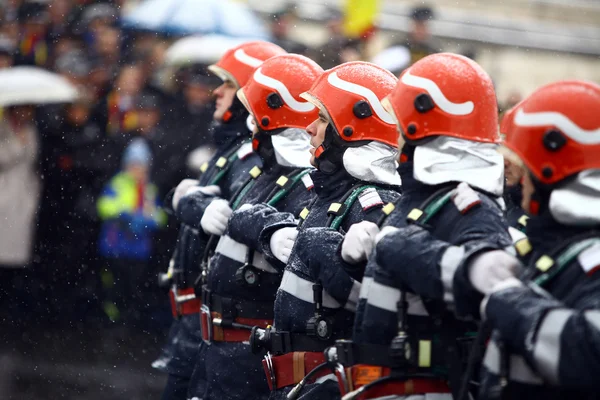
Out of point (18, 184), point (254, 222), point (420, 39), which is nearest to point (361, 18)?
point (420, 39)

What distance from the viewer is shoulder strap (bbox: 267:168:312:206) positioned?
7047 mm

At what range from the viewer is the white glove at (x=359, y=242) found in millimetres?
5258

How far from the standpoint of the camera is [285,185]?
23.2ft

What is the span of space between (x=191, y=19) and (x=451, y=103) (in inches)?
342

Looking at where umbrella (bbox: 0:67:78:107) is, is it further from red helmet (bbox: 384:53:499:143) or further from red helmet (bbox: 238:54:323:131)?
red helmet (bbox: 384:53:499:143)

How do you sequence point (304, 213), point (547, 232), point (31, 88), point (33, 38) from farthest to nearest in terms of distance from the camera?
point (33, 38) < point (31, 88) < point (304, 213) < point (547, 232)

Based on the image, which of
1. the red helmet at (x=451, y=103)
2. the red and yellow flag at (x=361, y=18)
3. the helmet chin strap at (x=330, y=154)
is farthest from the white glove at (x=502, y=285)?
the red and yellow flag at (x=361, y=18)

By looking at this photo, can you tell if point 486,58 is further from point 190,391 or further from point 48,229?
point 190,391

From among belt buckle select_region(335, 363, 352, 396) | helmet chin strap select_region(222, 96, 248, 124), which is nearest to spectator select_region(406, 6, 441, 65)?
helmet chin strap select_region(222, 96, 248, 124)

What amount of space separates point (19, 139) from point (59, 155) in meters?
0.44

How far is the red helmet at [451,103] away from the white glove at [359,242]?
434 mm

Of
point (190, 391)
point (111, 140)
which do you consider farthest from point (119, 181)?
point (190, 391)

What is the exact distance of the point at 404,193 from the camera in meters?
5.30

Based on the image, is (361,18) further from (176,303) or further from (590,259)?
(590,259)
